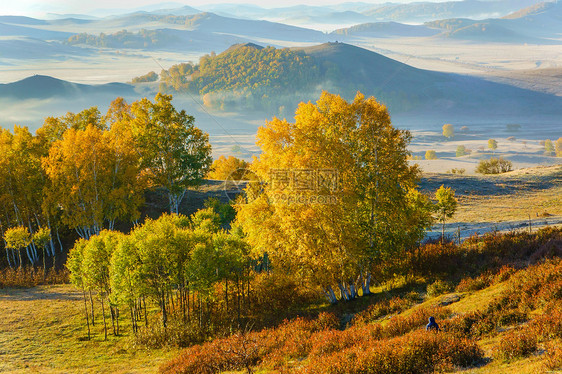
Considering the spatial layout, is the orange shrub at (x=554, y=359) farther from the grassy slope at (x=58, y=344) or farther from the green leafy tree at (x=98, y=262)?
the green leafy tree at (x=98, y=262)

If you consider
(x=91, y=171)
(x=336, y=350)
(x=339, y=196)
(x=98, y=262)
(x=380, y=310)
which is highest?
(x=91, y=171)

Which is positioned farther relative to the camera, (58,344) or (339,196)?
(58,344)

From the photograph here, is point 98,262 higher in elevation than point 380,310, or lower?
higher

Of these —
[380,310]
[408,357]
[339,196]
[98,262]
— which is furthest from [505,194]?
[98,262]

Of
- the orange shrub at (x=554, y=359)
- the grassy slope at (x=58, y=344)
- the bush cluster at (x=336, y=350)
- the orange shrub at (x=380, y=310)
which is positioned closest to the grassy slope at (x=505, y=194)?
the orange shrub at (x=380, y=310)

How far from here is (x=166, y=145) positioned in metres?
48.5

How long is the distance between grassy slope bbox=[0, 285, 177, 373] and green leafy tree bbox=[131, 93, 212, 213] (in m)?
18.8

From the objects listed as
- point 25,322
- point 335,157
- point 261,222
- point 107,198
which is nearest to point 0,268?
point 107,198

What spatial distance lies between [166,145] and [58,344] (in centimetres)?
2784

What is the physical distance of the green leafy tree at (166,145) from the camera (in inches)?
1891

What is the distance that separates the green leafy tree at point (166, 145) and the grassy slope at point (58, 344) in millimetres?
18836

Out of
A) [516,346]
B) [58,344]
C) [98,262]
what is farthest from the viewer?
[98,262]

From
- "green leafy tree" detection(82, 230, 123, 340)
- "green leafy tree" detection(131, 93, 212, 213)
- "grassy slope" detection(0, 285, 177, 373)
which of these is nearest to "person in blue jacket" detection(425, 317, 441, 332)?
"grassy slope" detection(0, 285, 177, 373)

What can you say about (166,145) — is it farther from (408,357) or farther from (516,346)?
(516,346)
